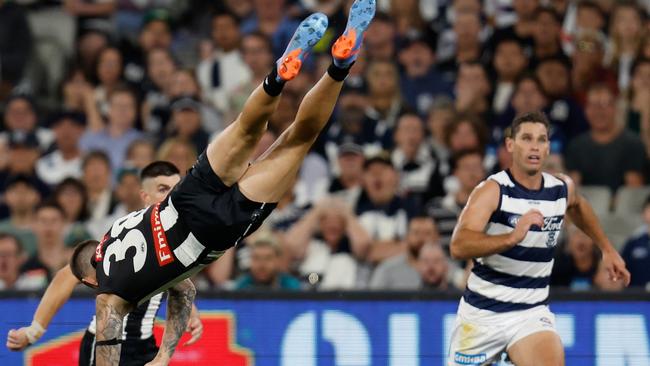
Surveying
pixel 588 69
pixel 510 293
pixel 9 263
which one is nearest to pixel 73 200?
pixel 9 263

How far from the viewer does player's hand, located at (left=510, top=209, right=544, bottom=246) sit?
8094mm

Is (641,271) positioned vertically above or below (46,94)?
below

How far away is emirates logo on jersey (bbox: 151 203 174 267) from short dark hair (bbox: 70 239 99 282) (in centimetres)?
69

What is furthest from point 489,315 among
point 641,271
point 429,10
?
point 429,10

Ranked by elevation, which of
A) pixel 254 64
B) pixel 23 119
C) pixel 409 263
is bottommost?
pixel 409 263

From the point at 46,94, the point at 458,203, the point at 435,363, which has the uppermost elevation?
the point at 46,94

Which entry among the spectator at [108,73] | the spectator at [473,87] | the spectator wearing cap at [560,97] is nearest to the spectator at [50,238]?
the spectator at [108,73]

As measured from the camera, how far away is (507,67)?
1360 centimetres

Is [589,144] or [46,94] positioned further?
[46,94]

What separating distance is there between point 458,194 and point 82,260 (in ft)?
14.9

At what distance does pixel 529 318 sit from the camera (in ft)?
28.2

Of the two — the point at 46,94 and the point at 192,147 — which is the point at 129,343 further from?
the point at 46,94

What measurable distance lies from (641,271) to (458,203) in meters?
1.74

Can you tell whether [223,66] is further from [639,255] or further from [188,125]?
[639,255]
